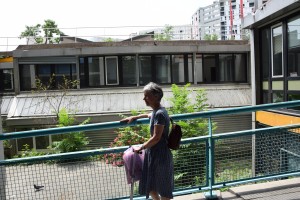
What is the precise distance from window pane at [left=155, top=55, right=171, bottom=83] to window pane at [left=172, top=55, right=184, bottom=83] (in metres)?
0.37

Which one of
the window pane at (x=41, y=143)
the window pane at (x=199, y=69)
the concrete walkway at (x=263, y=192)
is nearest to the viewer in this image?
the concrete walkway at (x=263, y=192)

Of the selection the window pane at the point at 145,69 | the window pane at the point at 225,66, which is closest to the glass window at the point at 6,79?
the window pane at the point at 145,69

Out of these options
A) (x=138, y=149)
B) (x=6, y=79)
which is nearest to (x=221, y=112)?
(x=138, y=149)

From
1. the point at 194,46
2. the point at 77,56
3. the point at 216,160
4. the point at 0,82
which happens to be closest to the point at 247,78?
the point at 194,46

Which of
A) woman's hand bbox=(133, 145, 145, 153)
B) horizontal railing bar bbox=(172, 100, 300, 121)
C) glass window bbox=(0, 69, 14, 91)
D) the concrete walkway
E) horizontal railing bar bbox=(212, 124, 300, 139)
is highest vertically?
glass window bbox=(0, 69, 14, 91)

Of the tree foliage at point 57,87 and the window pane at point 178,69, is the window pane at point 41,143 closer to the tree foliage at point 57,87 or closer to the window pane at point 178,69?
the tree foliage at point 57,87

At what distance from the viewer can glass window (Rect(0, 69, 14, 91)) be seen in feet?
66.7

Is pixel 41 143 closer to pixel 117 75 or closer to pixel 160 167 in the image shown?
pixel 117 75

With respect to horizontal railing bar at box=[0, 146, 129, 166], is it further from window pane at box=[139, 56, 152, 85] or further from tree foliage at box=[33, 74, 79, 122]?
window pane at box=[139, 56, 152, 85]

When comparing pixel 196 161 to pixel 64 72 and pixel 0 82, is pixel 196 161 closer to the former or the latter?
pixel 64 72

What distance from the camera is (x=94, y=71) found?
19344 mm

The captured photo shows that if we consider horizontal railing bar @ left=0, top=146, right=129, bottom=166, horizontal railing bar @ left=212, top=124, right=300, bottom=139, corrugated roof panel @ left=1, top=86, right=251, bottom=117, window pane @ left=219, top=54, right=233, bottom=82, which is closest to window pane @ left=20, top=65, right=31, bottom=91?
corrugated roof panel @ left=1, top=86, right=251, bottom=117

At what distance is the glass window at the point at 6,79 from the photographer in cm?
2034

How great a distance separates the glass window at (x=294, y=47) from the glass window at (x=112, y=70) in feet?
38.0
